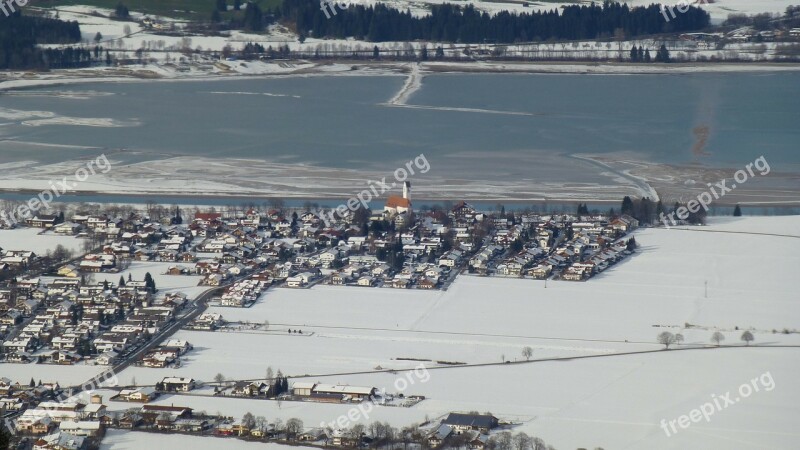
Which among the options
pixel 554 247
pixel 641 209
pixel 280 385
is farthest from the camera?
pixel 641 209

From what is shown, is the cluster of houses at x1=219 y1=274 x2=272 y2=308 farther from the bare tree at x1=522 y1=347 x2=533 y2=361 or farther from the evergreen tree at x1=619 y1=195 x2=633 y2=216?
the evergreen tree at x1=619 y1=195 x2=633 y2=216

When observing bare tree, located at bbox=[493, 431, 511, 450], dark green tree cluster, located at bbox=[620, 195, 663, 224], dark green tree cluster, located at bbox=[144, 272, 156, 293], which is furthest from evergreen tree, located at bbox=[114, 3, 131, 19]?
bare tree, located at bbox=[493, 431, 511, 450]

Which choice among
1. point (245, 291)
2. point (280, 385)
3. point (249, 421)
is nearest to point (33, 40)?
point (245, 291)

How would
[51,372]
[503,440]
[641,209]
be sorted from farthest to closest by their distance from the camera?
[641,209] → [51,372] → [503,440]

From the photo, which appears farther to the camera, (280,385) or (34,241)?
(34,241)

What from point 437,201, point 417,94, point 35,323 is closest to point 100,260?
point 35,323

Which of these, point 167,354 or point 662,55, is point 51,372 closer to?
point 167,354

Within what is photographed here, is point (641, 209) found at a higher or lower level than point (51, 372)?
Result: higher
